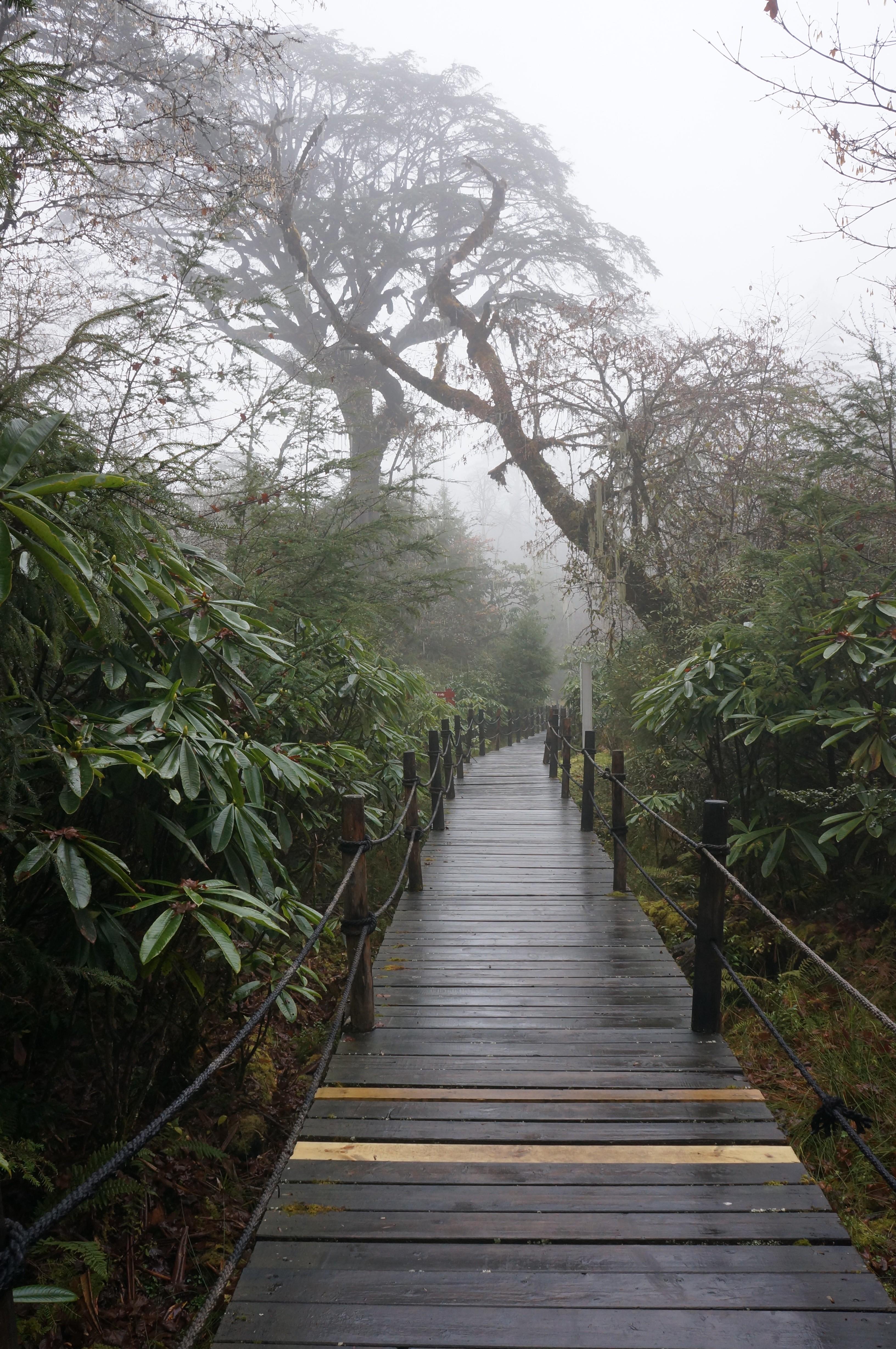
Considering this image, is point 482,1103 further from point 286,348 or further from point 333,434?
point 286,348

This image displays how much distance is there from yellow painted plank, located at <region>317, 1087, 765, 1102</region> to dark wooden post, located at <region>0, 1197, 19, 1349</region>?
7.07ft

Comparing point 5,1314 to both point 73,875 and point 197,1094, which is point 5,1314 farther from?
point 197,1094

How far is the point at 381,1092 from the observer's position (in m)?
3.19

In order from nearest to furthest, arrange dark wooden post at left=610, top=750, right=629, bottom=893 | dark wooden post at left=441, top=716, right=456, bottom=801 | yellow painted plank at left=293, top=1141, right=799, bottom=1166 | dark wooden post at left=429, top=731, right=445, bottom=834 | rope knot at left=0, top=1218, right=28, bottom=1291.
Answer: rope knot at left=0, top=1218, right=28, bottom=1291, yellow painted plank at left=293, top=1141, right=799, bottom=1166, dark wooden post at left=610, top=750, right=629, bottom=893, dark wooden post at left=429, top=731, right=445, bottom=834, dark wooden post at left=441, top=716, right=456, bottom=801

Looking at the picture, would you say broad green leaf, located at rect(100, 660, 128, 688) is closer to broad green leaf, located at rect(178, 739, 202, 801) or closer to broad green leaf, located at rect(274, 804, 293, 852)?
broad green leaf, located at rect(178, 739, 202, 801)

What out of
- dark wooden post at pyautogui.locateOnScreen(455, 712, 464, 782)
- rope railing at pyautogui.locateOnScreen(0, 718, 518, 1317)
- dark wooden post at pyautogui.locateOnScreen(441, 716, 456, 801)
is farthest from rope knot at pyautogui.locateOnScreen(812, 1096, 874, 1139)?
dark wooden post at pyautogui.locateOnScreen(455, 712, 464, 782)

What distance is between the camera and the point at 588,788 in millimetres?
8297

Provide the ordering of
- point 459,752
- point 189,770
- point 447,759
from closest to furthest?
point 189,770 < point 447,759 < point 459,752

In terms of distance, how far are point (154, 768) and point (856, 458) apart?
6.01 metres

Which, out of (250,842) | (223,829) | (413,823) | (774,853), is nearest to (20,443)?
(223,829)

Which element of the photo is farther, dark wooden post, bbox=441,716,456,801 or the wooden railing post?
the wooden railing post

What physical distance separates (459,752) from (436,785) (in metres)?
4.84

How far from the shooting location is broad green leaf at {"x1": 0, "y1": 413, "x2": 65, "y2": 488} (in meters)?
1.99

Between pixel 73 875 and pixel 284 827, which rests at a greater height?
pixel 73 875
